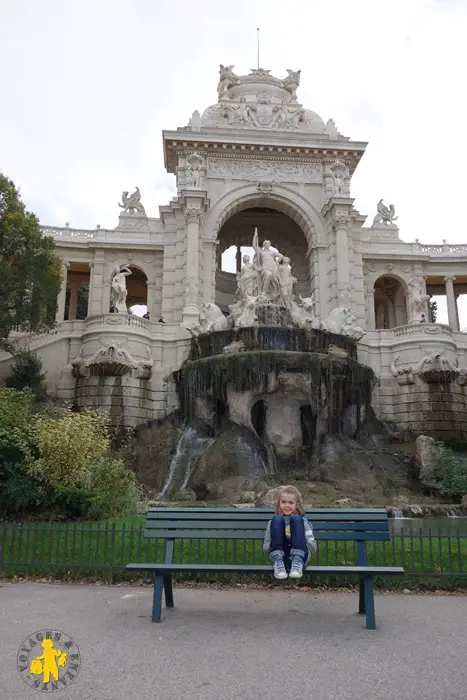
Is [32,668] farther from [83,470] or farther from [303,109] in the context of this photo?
[303,109]

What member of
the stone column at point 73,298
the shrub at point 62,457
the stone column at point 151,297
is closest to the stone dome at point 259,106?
the stone column at point 151,297

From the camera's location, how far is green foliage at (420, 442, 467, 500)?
19.9 m

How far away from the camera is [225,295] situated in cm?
4106

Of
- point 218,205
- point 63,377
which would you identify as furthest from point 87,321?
point 218,205

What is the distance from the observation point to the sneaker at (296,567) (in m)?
5.71

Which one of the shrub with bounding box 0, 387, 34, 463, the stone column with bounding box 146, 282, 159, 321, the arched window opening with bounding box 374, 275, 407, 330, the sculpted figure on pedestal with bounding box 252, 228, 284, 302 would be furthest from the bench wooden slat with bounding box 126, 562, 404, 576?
the arched window opening with bounding box 374, 275, 407, 330

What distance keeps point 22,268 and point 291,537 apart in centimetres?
1982

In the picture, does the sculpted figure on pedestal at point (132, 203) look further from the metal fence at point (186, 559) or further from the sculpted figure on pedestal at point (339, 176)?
the metal fence at point (186, 559)

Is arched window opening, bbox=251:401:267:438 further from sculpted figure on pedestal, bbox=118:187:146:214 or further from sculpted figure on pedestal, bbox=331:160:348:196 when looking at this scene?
sculpted figure on pedestal, bbox=118:187:146:214

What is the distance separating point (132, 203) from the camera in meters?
38.2

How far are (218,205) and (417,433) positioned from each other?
18.2 m

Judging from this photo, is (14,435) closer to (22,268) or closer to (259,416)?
(22,268)

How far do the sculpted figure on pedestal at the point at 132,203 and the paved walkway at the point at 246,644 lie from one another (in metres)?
33.4

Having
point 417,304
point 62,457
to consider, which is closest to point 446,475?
point 62,457
